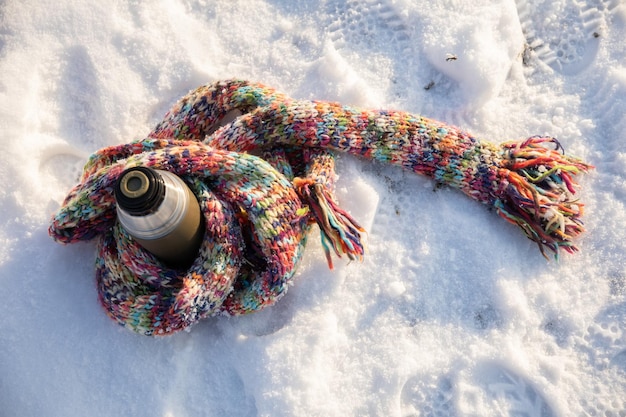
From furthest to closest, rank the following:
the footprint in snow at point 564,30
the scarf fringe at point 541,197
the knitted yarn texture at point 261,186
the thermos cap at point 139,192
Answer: the footprint in snow at point 564,30, the scarf fringe at point 541,197, the knitted yarn texture at point 261,186, the thermos cap at point 139,192

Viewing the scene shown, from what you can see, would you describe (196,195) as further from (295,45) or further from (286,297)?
(295,45)

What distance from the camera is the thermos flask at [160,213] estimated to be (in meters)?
0.91

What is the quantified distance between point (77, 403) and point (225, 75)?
0.87 metres

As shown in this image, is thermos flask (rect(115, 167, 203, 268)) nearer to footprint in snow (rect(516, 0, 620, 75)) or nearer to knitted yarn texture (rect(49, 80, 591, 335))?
knitted yarn texture (rect(49, 80, 591, 335))

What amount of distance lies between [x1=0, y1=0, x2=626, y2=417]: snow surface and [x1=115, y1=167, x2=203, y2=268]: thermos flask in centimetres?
26

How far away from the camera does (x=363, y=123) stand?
4.24 ft

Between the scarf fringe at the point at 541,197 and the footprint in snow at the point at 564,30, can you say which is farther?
the footprint in snow at the point at 564,30

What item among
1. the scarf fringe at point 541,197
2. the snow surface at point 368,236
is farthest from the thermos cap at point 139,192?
the scarf fringe at point 541,197

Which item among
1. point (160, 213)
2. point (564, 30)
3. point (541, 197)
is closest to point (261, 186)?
point (160, 213)

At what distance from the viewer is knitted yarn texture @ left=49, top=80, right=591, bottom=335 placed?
1.11 meters

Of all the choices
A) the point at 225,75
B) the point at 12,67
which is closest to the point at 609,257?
the point at 225,75

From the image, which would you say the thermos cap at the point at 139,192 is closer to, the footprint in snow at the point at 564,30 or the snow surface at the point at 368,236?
the snow surface at the point at 368,236

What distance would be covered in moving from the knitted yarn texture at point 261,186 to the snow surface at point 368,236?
7 centimetres

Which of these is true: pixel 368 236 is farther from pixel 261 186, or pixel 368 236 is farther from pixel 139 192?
pixel 139 192
